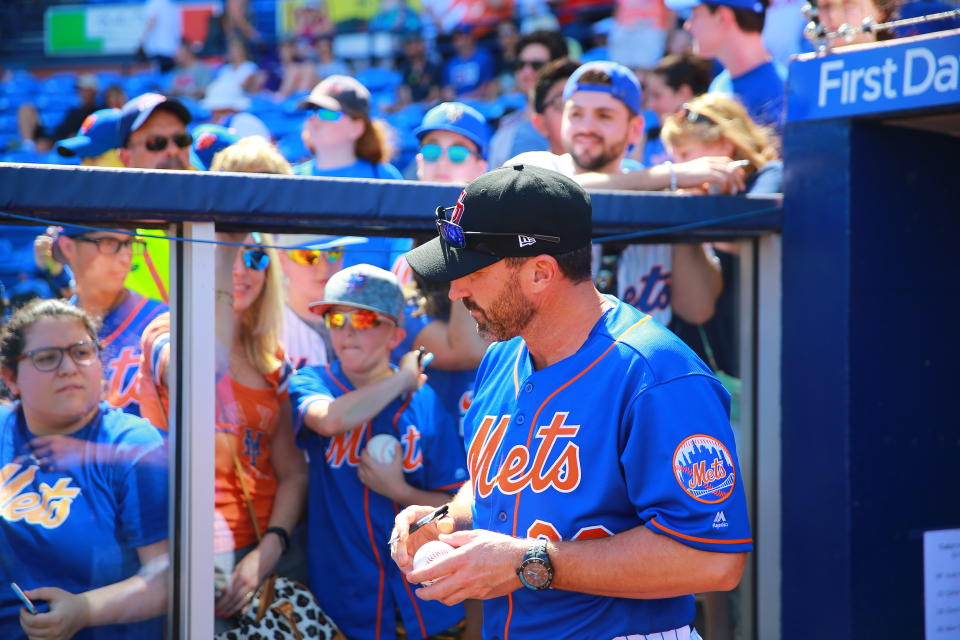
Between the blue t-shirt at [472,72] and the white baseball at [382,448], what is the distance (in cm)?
787

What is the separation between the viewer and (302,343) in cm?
327

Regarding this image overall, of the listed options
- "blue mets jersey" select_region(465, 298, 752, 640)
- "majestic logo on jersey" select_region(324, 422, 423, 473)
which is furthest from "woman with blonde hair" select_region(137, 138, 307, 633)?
"blue mets jersey" select_region(465, 298, 752, 640)

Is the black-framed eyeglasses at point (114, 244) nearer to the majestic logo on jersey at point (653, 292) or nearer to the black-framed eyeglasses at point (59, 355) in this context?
the black-framed eyeglasses at point (59, 355)

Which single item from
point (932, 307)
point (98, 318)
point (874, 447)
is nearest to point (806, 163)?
point (932, 307)

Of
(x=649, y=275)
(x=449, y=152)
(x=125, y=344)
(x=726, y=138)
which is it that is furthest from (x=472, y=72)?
(x=125, y=344)

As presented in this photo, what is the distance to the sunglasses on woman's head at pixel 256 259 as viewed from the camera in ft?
10.2

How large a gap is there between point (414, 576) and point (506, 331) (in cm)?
55

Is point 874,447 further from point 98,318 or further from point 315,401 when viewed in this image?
point 98,318

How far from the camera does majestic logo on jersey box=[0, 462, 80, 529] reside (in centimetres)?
271

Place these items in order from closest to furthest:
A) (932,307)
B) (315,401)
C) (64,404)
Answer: (64,404)
(315,401)
(932,307)

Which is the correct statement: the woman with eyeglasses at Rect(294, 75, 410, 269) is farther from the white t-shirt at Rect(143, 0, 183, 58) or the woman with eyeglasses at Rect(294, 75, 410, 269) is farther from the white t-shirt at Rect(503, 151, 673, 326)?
the white t-shirt at Rect(143, 0, 183, 58)

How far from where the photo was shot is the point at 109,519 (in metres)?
2.83

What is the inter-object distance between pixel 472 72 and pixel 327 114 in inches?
240

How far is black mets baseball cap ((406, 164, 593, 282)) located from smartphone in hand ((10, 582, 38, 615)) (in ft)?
4.79
